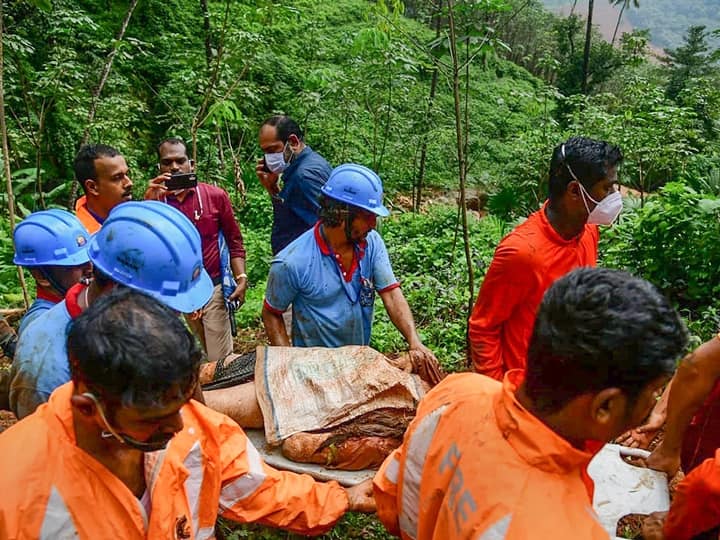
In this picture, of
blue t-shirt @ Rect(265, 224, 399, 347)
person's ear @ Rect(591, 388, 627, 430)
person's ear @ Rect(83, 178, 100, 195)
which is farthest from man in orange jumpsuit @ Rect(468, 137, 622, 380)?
person's ear @ Rect(83, 178, 100, 195)

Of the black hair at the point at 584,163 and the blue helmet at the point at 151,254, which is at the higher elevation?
the black hair at the point at 584,163

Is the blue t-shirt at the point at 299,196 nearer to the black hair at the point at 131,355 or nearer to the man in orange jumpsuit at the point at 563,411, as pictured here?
the black hair at the point at 131,355

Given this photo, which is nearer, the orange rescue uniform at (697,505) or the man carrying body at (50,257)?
the orange rescue uniform at (697,505)

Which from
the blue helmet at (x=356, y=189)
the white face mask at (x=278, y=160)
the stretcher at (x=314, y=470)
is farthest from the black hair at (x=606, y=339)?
the white face mask at (x=278, y=160)

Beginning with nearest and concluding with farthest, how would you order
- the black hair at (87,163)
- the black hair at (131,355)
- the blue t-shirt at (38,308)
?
the black hair at (131,355)
the blue t-shirt at (38,308)
the black hair at (87,163)

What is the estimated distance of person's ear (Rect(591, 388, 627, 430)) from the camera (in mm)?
1131

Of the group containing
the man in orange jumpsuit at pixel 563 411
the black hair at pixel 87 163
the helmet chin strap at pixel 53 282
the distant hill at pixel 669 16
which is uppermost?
the distant hill at pixel 669 16

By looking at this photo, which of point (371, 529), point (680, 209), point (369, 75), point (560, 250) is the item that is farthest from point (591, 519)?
point (369, 75)

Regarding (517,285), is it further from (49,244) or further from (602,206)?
(49,244)

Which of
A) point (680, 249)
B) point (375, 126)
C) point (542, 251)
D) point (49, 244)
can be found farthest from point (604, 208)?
point (375, 126)

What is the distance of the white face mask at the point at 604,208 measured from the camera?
254 centimetres

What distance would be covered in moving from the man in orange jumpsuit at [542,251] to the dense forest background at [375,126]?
113 centimetres

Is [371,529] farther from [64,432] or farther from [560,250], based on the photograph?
[64,432]

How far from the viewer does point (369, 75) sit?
8.79 metres
